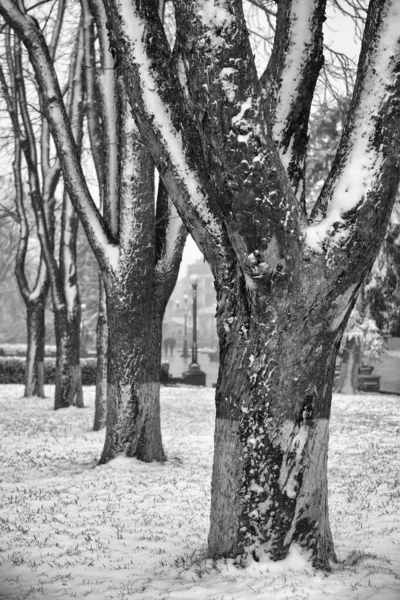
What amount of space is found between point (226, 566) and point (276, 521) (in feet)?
1.42

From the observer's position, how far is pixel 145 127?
4.21 metres

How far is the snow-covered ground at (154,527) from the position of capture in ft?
12.2

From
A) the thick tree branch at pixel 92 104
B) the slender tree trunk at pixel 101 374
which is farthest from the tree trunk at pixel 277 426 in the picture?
the slender tree trunk at pixel 101 374

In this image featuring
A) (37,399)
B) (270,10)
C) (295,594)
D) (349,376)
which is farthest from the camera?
(349,376)

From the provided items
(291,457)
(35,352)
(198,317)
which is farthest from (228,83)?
(198,317)

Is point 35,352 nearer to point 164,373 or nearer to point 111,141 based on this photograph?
point 164,373

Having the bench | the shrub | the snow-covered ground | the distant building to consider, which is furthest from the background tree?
the distant building

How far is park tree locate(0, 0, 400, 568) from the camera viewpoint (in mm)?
3660

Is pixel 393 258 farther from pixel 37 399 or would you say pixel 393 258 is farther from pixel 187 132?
pixel 187 132

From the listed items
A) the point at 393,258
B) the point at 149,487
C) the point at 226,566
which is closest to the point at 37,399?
the point at 149,487

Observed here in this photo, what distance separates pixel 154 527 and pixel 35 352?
12032 millimetres

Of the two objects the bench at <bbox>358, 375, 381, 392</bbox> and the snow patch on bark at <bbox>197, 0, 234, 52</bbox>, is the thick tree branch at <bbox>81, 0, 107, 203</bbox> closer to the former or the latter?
the snow patch on bark at <bbox>197, 0, 234, 52</bbox>

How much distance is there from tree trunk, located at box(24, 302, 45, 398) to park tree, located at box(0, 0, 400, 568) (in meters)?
13.3

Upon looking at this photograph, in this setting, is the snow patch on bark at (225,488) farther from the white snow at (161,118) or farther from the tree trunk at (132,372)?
the tree trunk at (132,372)
